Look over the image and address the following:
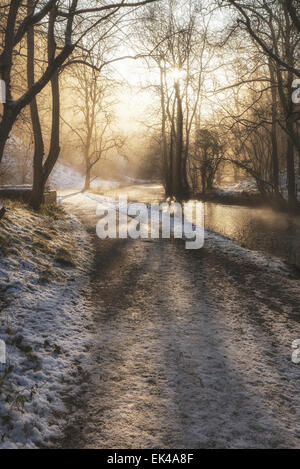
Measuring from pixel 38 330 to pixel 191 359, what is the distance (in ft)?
7.43

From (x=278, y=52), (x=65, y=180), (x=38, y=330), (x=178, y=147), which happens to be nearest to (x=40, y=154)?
(x=38, y=330)

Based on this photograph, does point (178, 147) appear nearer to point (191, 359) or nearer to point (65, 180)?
point (191, 359)

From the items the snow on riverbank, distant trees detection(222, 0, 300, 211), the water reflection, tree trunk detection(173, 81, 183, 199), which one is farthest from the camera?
the snow on riverbank

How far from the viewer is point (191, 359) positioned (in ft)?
15.5

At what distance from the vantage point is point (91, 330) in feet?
18.0

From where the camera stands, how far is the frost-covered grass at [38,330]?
350 cm

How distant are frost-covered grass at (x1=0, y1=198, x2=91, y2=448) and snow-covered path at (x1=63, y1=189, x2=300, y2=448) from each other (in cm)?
27

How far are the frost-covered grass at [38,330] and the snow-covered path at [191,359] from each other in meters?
0.27

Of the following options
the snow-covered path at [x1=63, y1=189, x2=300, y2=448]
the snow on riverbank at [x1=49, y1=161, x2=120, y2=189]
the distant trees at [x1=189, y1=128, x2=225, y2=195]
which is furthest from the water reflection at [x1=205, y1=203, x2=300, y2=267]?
the snow on riverbank at [x1=49, y1=161, x2=120, y2=189]

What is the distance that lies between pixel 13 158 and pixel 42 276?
1417 inches

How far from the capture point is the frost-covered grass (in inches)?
138

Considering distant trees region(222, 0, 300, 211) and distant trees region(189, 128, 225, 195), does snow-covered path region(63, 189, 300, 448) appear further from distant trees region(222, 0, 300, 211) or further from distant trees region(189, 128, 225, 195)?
distant trees region(189, 128, 225, 195)

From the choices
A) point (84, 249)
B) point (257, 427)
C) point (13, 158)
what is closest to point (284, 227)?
point (84, 249)

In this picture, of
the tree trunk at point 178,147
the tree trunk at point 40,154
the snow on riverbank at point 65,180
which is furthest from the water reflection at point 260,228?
the snow on riverbank at point 65,180
